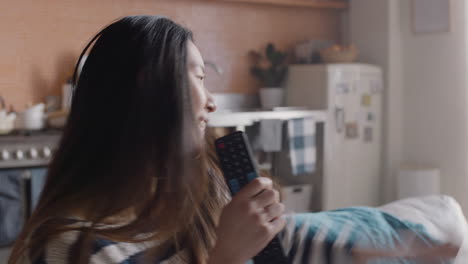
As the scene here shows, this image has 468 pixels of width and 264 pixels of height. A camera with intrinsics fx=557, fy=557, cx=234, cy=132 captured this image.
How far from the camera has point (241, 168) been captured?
82cm

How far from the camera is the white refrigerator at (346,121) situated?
376 centimetres

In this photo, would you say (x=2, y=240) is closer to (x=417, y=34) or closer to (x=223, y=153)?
(x=223, y=153)

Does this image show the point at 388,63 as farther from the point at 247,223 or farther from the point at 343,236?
the point at 247,223

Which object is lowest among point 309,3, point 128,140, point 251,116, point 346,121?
point 346,121

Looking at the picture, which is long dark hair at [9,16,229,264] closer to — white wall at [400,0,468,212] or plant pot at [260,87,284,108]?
plant pot at [260,87,284,108]

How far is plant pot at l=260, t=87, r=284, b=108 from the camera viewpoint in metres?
3.97

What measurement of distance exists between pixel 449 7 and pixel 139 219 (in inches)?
140

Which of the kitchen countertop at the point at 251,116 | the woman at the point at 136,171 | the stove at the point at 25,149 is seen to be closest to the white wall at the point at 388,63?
the kitchen countertop at the point at 251,116

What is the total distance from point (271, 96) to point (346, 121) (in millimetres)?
557

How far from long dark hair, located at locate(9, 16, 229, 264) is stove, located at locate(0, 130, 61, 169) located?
79.5 inches

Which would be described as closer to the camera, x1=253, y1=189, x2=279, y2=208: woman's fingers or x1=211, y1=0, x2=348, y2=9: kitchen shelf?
x1=253, y1=189, x2=279, y2=208: woman's fingers

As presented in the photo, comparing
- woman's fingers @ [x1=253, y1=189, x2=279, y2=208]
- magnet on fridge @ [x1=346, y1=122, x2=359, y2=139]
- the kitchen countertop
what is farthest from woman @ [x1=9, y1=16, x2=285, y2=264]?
magnet on fridge @ [x1=346, y1=122, x2=359, y2=139]

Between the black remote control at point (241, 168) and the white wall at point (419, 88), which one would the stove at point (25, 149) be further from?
the white wall at point (419, 88)

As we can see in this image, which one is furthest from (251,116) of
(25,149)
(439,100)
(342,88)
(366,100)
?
(439,100)
